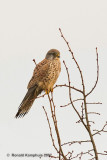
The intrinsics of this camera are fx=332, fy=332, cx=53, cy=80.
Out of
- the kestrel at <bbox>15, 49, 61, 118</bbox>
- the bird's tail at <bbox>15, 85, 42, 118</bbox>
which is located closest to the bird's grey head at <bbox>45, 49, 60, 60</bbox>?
the kestrel at <bbox>15, 49, 61, 118</bbox>

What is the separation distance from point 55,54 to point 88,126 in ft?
10.5

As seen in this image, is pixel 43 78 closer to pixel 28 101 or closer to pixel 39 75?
pixel 39 75

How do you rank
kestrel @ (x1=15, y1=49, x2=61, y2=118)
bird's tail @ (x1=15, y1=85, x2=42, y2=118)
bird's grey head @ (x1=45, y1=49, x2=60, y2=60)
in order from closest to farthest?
bird's tail @ (x1=15, y1=85, x2=42, y2=118) → kestrel @ (x1=15, y1=49, x2=61, y2=118) → bird's grey head @ (x1=45, y1=49, x2=60, y2=60)

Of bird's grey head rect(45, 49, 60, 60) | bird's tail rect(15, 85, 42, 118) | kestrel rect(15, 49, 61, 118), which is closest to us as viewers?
bird's tail rect(15, 85, 42, 118)

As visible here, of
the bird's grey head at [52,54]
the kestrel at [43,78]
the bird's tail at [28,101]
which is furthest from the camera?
the bird's grey head at [52,54]

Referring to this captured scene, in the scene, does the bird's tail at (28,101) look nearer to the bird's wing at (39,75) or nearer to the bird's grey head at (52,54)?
the bird's wing at (39,75)

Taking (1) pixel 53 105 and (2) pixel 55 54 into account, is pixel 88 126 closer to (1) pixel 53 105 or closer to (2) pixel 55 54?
(1) pixel 53 105

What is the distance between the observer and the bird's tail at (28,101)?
5.23 metres

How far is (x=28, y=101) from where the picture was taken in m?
5.47

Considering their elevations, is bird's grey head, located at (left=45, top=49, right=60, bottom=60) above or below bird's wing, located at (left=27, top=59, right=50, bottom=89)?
above

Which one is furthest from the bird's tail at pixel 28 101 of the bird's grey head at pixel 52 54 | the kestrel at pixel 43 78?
the bird's grey head at pixel 52 54

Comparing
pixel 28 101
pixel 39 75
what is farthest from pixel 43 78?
pixel 28 101

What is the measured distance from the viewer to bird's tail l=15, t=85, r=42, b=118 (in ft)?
17.2

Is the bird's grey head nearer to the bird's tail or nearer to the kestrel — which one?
the kestrel
